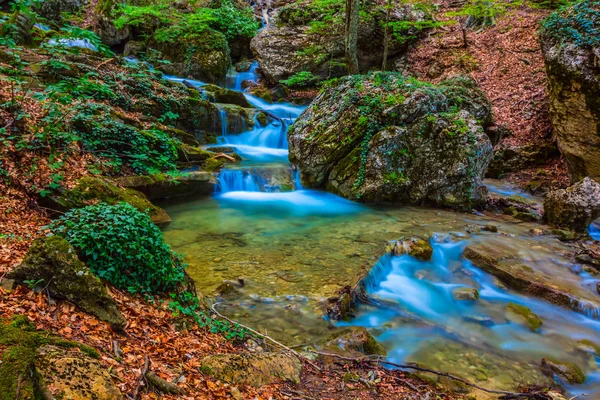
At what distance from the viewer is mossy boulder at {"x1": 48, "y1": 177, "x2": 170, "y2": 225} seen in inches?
211

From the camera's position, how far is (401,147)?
981 cm

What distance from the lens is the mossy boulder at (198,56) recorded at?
Answer: 18.6 metres

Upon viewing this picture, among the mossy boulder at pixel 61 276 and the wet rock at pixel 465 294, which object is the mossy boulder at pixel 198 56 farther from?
the mossy boulder at pixel 61 276

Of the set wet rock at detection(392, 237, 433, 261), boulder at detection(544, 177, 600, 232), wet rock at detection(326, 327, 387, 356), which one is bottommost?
wet rock at detection(326, 327, 387, 356)

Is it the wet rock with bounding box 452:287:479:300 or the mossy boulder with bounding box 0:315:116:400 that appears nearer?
Result: the mossy boulder with bounding box 0:315:116:400

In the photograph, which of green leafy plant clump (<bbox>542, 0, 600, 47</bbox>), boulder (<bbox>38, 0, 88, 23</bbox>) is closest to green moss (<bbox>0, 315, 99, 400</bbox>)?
green leafy plant clump (<bbox>542, 0, 600, 47</bbox>)

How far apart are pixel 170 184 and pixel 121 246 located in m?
5.99

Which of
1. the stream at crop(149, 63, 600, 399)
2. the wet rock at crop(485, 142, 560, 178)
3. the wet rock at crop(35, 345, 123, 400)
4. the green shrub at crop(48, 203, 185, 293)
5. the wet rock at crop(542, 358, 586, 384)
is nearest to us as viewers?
the wet rock at crop(35, 345, 123, 400)

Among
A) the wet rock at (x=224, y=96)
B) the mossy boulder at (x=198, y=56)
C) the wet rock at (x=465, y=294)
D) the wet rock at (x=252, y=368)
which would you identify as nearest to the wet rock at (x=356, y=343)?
the wet rock at (x=252, y=368)

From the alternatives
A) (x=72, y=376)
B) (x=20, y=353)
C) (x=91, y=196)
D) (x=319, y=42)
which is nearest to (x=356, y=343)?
(x=72, y=376)

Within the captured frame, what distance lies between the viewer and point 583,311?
5449 millimetres

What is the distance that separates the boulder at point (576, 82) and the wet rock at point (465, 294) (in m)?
7.55

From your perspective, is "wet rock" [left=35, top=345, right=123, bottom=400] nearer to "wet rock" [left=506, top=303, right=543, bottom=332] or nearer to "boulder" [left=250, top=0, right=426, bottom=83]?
"wet rock" [left=506, top=303, right=543, bottom=332]

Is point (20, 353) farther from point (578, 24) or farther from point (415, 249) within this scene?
point (578, 24)
